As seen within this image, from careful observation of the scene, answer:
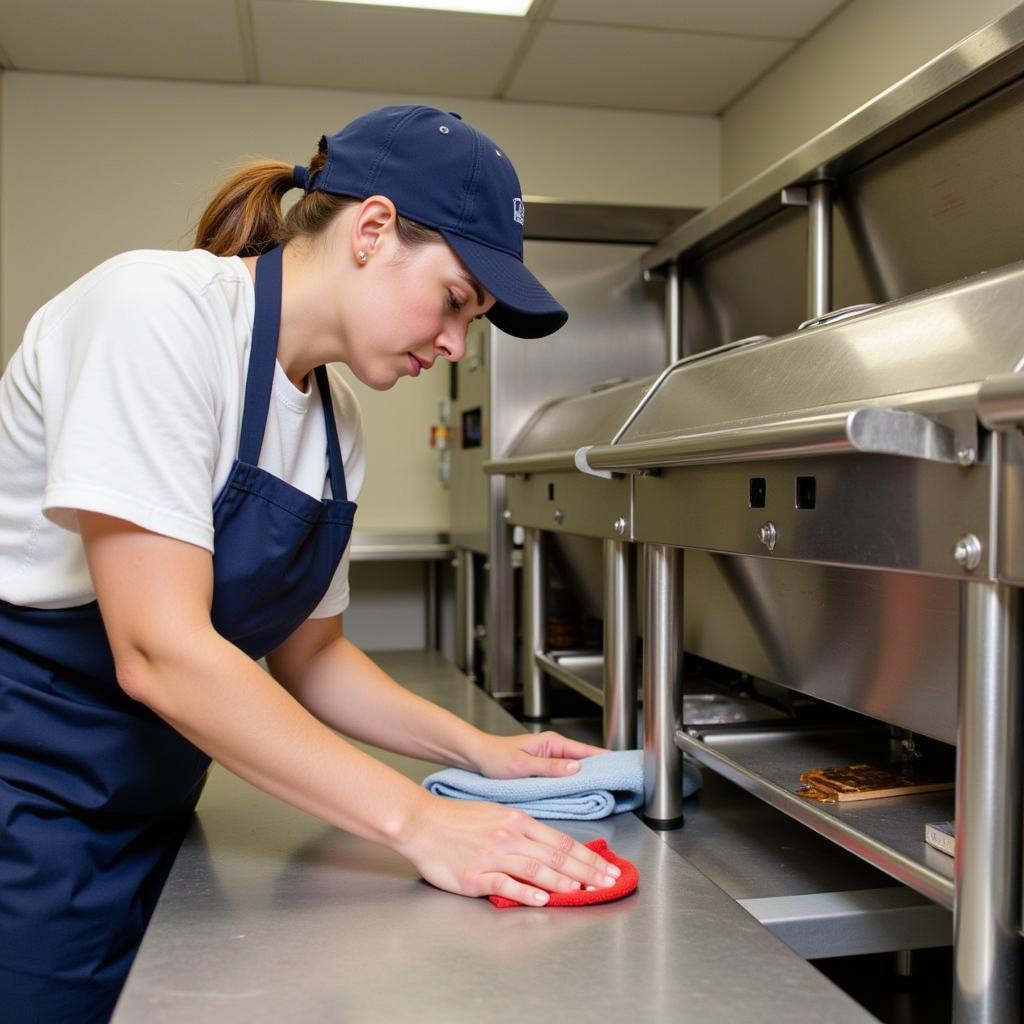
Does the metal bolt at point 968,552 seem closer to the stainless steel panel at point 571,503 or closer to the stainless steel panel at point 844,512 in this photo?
the stainless steel panel at point 844,512

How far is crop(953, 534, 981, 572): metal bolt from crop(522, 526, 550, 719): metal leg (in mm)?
1351

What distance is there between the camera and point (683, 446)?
110cm

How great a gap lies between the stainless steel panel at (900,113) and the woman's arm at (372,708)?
1007mm

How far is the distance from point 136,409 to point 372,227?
0.97ft

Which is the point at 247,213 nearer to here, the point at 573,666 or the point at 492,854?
the point at 492,854

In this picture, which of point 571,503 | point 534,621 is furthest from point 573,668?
point 571,503

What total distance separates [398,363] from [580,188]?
281 cm

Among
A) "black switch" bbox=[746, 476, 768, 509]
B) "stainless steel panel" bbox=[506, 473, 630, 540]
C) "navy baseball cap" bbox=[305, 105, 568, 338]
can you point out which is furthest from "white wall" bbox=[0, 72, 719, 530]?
"black switch" bbox=[746, 476, 768, 509]

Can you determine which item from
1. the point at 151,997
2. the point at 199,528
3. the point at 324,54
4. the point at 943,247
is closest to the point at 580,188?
the point at 324,54

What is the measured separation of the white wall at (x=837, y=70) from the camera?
2.49 m

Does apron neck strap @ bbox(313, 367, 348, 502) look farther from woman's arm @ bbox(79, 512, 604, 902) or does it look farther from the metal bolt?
the metal bolt

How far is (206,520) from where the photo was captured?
922mm

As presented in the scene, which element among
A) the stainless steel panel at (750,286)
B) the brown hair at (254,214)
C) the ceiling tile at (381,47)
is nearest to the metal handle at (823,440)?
the brown hair at (254,214)

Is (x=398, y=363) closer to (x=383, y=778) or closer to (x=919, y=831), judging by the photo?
(x=383, y=778)
